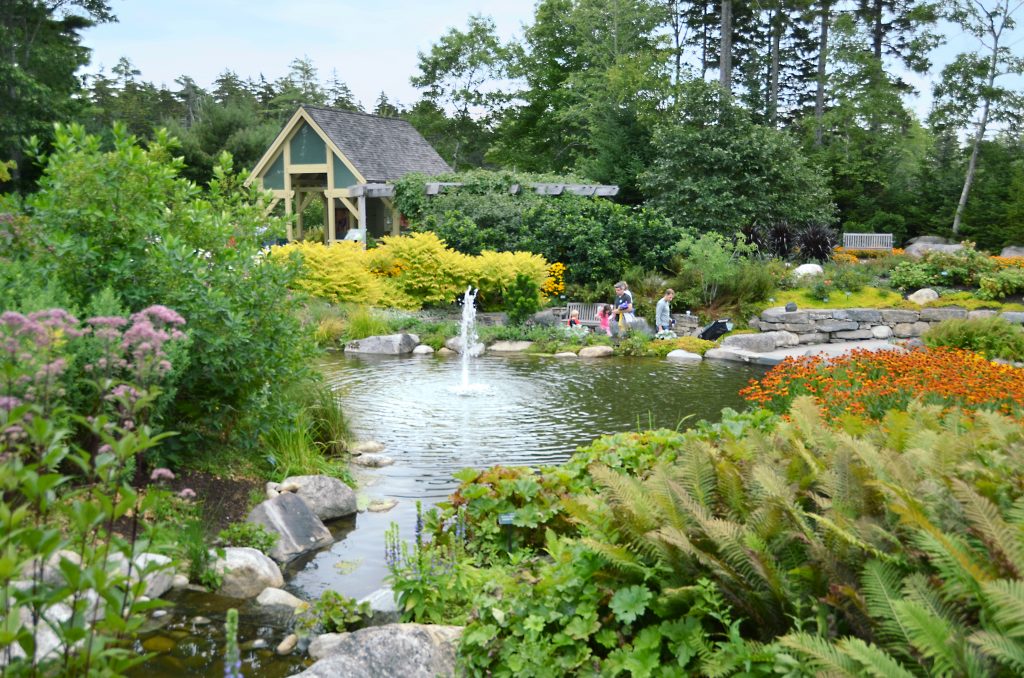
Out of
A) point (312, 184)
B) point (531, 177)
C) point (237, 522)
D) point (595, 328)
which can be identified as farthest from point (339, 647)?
point (312, 184)

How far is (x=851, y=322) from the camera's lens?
16.6 metres

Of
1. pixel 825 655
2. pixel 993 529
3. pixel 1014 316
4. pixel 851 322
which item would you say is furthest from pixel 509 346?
pixel 825 655

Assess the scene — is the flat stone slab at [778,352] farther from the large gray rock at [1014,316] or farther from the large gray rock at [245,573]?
the large gray rock at [245,573]

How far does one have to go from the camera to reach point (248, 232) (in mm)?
6949

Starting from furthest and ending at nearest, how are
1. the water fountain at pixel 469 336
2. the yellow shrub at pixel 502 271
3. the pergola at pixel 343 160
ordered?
1. the pergola at pixel 343 160
2. the yellow shrub at pixel 502 271
3. the water fountain at pixel 469 336

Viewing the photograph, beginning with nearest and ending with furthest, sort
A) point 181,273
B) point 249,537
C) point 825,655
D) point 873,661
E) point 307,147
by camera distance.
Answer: point 873,661 < point 825,655 < point 249,537 < point 181,273 < point 307,147

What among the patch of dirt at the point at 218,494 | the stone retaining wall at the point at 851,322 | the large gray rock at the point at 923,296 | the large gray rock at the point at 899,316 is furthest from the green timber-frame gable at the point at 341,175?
the patch of dirt at the point at 218,494

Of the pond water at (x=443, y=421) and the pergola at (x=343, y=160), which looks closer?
the pond water at (x=443, y=421)

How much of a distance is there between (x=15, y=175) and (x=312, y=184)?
9.06m

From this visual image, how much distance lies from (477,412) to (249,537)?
4.85 meters

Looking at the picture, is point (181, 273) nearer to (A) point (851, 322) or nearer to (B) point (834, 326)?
(B) point (834, 326)

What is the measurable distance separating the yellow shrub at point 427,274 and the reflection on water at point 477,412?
11.3 feet

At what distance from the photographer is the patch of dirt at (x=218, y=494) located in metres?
5.68

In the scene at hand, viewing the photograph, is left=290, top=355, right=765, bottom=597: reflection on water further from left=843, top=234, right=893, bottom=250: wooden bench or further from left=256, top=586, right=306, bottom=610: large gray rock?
left=843, top=234, right=893, bottom=250: wooden bench
